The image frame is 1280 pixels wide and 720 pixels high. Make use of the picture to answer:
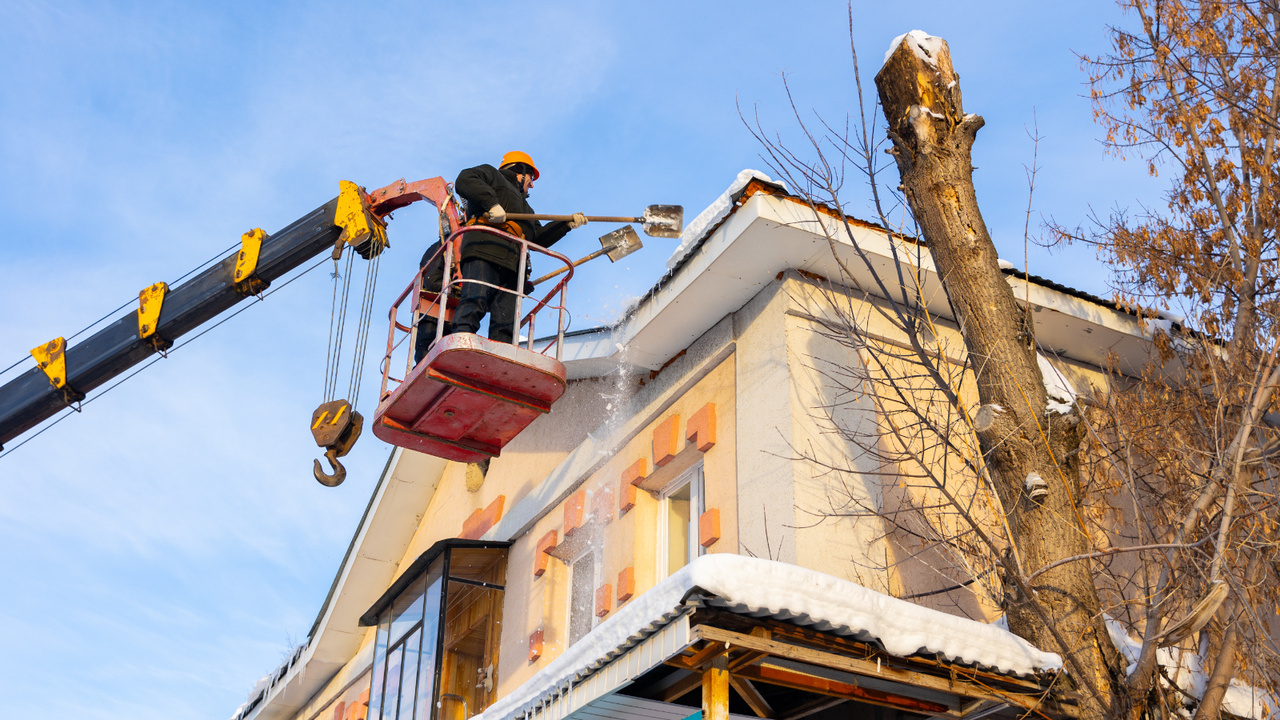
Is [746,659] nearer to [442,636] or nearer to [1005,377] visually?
[1005,377]

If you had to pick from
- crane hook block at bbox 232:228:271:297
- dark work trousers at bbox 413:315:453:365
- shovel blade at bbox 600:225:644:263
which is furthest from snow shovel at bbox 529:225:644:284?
crane hook block at bbox 232:228:271:297

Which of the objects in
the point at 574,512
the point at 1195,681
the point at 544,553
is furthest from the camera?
the point at 544,553

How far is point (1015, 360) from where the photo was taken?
6938mm

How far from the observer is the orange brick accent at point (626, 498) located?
970 centimetres

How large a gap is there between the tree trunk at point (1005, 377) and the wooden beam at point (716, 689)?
1.79 meters

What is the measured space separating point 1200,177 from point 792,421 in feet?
14.0

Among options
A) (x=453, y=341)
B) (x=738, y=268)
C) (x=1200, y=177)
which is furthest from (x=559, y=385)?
(x=1200, y=177)

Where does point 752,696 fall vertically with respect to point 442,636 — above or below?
below

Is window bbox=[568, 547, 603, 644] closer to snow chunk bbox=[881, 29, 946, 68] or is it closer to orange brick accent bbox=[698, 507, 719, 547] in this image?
orange brick accent bbox=[698, 507, 719, 547]

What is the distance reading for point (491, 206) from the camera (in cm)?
941

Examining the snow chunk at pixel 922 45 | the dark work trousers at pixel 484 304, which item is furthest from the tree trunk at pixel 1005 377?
the dark work trousers at pixel 484 304

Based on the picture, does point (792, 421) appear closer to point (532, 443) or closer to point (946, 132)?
point (946, 132)

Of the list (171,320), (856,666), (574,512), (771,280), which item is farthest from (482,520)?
(856,666)

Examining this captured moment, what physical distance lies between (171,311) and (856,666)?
29.1 ft
